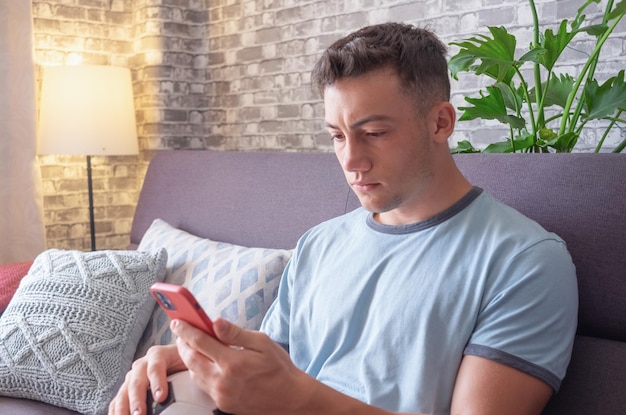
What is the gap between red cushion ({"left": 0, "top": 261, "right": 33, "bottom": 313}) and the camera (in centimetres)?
221

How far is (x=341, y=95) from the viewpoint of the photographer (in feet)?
4.62

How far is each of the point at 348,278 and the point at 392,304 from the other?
5.5 inches

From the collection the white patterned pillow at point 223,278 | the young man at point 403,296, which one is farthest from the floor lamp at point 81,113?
the young man at point 403,296

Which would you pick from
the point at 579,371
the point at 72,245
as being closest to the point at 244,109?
the point at 72,245

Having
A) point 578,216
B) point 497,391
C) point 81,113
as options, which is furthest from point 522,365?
point 81,113

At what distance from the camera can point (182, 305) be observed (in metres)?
1.04

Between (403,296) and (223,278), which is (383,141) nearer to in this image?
(403,296)

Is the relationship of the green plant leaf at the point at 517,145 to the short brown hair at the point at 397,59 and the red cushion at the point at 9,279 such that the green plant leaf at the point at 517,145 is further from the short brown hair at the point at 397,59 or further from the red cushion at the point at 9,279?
A: the red cushion at the point at 9,279

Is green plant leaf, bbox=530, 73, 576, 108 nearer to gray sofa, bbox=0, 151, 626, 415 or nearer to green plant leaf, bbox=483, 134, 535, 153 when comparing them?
green plant leaf, bbox=483, 134, 535, 153

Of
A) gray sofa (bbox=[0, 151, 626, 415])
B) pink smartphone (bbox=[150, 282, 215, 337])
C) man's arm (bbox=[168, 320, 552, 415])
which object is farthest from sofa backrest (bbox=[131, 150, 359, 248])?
pink smartphone (bbox=[150, 282, 215, 337])

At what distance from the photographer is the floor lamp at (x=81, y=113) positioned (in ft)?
10.4

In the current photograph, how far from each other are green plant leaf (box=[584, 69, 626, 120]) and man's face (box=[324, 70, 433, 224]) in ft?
2.12

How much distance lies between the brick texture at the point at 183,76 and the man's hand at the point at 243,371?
201 cm

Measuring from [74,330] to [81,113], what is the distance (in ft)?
4.75
